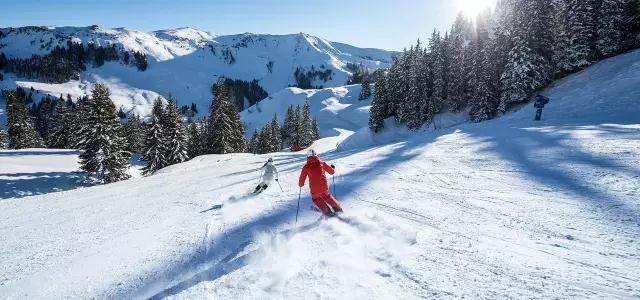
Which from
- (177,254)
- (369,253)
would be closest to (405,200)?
(369,253)

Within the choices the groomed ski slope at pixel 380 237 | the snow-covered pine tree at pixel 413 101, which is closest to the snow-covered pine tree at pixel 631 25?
the snow-covered pine tree at pixel 413 101

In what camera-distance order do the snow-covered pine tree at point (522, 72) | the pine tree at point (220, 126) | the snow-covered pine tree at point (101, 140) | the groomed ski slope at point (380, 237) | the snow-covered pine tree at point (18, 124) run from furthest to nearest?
the snow-covered pine tree at point (18, 124), the pine tree at point (220, 126), the snow-covered pine tree at point (522, 72), the snow-covered pine tree at point (101, 140), the groomed ski slope at point (380, 237)

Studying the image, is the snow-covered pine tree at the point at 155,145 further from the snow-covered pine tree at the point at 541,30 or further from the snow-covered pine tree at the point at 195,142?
the snow-covered pine tree at the point at 541,30

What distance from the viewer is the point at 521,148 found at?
15.5m

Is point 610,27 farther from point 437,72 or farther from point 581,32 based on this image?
point 437,72

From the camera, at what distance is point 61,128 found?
6762 centimetres

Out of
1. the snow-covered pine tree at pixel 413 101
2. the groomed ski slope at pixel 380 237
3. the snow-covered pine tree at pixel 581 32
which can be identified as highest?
the snow-covered pine tree at pixel 581 32

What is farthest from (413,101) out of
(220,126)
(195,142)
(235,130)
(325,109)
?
(325,109)

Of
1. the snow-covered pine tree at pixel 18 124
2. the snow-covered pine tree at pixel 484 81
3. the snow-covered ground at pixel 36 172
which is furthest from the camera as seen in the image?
the snow-covered pine tree at pixel 18 124

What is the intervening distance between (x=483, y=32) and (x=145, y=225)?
50727mm

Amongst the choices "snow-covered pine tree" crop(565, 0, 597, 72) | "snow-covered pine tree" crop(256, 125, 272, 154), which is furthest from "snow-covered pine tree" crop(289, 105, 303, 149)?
"snow-covered pine tree" crop(565, 0, 597, 72)

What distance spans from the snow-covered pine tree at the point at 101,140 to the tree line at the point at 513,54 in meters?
39.0

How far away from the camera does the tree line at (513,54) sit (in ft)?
123

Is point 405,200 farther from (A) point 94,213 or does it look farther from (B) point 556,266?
(A) point 94,213
